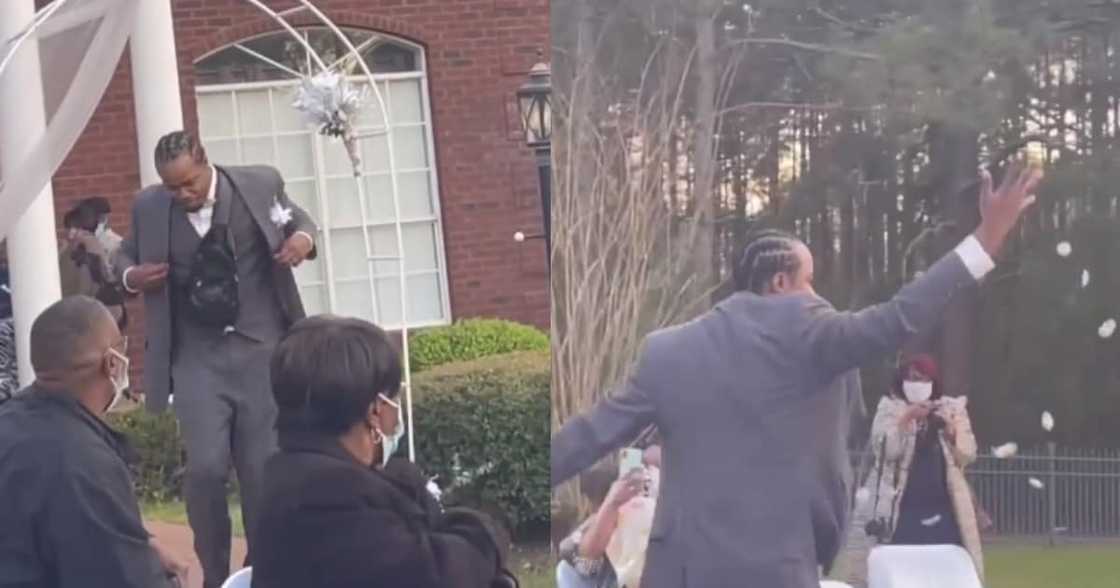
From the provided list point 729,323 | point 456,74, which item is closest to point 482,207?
point 456,74

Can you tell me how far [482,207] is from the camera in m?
14.8

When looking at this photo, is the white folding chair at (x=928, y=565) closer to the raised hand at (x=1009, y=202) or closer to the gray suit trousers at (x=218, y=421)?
the raised hand at (x=1009, y=202)

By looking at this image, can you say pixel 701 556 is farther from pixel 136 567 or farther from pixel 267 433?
pixel 267 433

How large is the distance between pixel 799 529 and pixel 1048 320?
66 centimetres

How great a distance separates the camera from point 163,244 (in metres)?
6.48

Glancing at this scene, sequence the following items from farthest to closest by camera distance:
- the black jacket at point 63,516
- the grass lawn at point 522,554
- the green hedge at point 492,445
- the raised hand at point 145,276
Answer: the green hedge at point 492,445 < the grass lawn at point 522,554 < the raised hand at point 145,276 < the black jacket at point 63,516

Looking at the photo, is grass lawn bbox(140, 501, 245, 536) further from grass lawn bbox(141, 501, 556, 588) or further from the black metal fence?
A: the black metal fence

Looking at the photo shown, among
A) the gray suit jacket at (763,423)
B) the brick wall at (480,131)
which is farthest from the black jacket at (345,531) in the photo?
the brick wall at (480,131)

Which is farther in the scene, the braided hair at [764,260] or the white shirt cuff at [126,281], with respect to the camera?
the white shirt cuff at [126,281]

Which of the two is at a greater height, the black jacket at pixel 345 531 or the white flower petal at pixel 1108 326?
the white flower petal at pixel 1108 326

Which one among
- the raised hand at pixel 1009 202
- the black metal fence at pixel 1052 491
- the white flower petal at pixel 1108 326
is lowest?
the black metal fence at pixel 1052 491

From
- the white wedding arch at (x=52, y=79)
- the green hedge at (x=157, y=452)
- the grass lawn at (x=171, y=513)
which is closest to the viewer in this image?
the white wedding arch at (x=52, y=79)

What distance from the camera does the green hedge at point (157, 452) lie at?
37.8ft

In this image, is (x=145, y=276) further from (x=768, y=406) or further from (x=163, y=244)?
(x=768, y=406)
